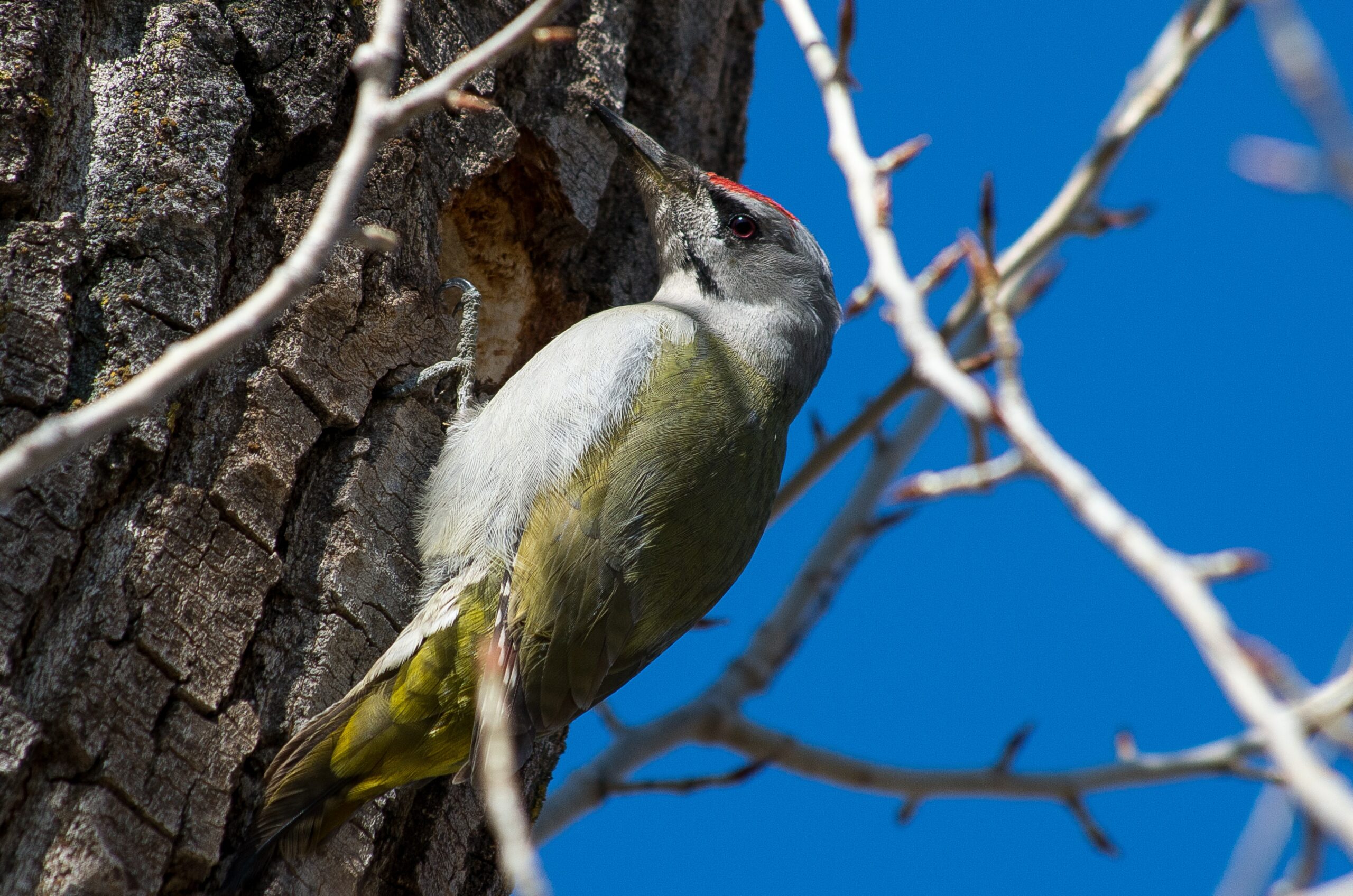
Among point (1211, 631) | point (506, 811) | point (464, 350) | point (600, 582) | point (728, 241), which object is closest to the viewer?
point (1211, 631)

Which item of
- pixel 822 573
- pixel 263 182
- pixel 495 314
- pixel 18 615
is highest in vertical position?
pixel 495 314

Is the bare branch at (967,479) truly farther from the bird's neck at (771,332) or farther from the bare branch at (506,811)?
the bird's neck at (771,332)

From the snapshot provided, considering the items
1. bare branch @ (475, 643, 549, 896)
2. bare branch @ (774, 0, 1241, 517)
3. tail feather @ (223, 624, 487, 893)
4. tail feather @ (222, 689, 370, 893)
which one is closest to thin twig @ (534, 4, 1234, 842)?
bare branch @ (774, 0, 1241, 517)

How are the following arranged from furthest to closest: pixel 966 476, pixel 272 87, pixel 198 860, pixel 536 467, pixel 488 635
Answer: pixel 536 467 < pixel 488 635 < pixel 272 87 < pixel 198 860 < pixel 966 476

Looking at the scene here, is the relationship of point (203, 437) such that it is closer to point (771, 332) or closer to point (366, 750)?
point (366, 750)

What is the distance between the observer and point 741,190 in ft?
15.1

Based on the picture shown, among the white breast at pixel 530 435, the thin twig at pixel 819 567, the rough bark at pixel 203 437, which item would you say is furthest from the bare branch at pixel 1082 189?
the rough bark at pixel 203 437

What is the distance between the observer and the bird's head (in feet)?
14.4

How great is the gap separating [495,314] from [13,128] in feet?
5.82

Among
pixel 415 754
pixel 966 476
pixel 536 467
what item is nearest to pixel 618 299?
pixel 536 467

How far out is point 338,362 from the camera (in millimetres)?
3150

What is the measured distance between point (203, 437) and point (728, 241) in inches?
92.4


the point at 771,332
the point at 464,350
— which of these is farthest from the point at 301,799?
the point at 771,332

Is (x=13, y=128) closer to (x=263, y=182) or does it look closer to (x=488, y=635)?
(x=263, y=182)
